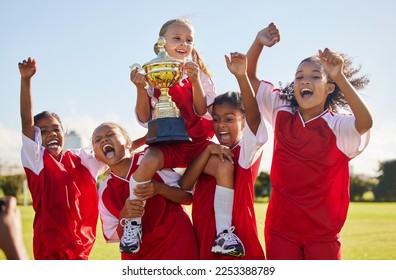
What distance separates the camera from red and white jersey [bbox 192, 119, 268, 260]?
119 inches

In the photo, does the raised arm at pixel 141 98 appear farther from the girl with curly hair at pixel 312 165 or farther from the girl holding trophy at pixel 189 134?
the girl with curly hair at pixel 312 165

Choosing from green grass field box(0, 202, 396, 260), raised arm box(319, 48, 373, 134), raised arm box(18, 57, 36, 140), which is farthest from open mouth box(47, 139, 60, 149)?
green grass field box(0, 202, 396, 260)

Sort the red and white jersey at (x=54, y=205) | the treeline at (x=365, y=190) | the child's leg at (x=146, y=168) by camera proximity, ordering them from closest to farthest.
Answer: the child's leg at (x=146, y=168) → the red and white jersey at (x=54, y=205) → the treeline at (x=365, y=190)

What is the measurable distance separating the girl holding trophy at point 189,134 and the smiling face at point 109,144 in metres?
0.19

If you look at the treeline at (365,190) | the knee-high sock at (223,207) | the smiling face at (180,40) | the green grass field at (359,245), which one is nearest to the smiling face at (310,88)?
the knee-high sock at (223,207)

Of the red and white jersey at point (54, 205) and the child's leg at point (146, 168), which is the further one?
the red and white jersey at point (54, 205)

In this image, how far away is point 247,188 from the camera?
121 inches

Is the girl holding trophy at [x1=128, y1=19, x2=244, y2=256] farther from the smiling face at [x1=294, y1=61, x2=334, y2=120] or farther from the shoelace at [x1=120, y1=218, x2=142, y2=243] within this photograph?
the smiling face at [x1=294, y1=61, x2=334, y2=120]

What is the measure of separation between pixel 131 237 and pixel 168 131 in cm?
59

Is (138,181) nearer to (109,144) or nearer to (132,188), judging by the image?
(132,188)

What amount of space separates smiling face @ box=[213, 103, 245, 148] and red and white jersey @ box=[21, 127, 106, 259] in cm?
102

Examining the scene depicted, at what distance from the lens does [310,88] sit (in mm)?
3102

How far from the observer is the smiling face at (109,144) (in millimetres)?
3246

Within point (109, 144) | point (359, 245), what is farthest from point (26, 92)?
point (359, 245)
